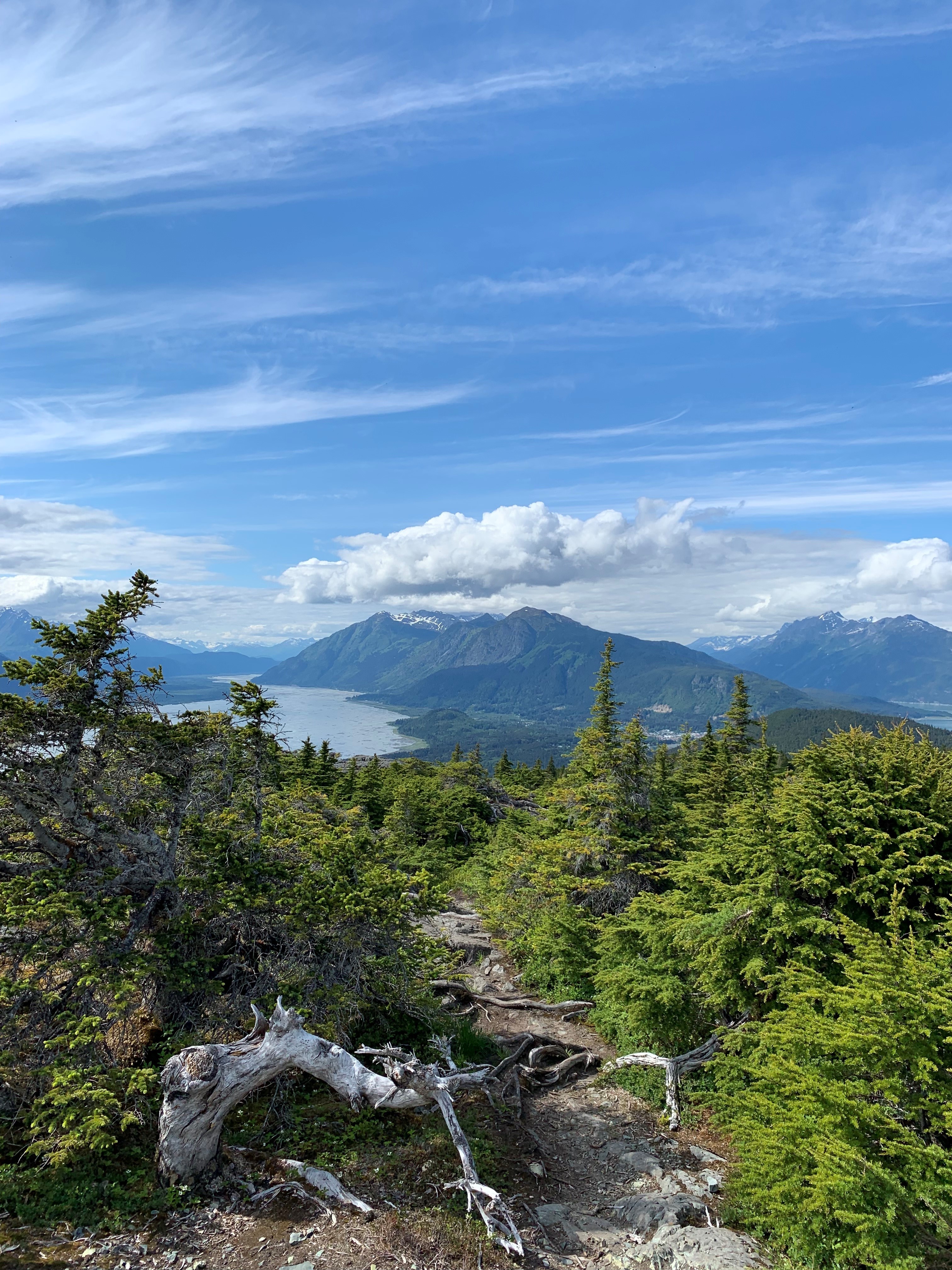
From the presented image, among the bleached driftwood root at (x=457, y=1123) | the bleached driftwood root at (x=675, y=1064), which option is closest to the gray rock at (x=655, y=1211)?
the bleached driftwood root at (x=457, y=1123)

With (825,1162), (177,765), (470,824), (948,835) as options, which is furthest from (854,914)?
(470,824)

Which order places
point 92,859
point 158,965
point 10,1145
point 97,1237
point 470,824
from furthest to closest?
point 470,824
point 92,859
point 158,965
point 10,1145
point 97,1237

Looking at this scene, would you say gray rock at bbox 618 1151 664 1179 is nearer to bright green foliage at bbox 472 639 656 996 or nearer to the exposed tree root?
the exposed tree root

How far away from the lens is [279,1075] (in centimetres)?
1094

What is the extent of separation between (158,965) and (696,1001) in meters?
12.6

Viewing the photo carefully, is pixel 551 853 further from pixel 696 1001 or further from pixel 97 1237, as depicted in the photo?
pixel 97 1237

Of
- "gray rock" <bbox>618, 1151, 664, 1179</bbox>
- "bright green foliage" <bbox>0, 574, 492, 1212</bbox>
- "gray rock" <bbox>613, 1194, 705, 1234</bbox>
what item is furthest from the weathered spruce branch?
"bright green foliage" <bbox>0, 574, 492, 1212</bbox>

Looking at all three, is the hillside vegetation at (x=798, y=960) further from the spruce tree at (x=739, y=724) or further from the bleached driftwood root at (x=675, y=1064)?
the spruce tree at (x=739, y=724)

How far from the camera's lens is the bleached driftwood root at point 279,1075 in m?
8.95

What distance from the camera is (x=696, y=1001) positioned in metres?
15.5

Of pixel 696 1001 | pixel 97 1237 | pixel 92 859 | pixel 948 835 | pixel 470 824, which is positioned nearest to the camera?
pixel 97 1237

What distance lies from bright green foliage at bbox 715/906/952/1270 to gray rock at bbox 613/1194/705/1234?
33.3 inches

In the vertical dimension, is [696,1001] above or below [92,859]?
below

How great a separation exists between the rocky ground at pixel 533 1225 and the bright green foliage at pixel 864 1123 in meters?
1.18
